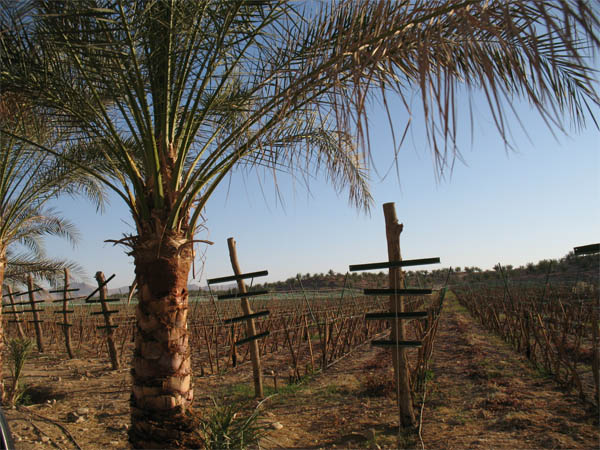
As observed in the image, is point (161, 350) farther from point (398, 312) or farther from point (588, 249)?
point (588, 249)

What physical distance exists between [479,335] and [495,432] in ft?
22.5

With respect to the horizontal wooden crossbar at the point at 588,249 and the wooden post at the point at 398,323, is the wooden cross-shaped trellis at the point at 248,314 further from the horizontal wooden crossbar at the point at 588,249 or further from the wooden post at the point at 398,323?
the horizontal wooden crossbar at the point at 588,249

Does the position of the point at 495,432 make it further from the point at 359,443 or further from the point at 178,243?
the point at 178,243

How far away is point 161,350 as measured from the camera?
109 inches

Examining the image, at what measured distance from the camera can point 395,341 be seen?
3.47 metres

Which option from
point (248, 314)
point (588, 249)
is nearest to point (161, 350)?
point (248, 314)

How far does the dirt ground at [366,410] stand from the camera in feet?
11.5

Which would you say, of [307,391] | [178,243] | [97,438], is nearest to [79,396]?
[97,438]

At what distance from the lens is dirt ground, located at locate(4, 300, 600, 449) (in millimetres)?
3518

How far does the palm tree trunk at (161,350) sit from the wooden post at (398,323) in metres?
1.66

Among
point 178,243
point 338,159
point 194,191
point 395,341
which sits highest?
point 338,159

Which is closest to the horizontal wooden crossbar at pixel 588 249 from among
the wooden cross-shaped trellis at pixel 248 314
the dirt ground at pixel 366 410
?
the dirt ground at pixel 366 410

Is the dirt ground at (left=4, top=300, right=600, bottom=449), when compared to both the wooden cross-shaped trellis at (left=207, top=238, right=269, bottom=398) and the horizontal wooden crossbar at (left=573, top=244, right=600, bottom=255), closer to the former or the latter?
the wooden cross-shaped trellis at (left=207, top=238, right=269, bottom=398)

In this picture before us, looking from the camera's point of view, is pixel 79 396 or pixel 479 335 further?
pixel 479 335
